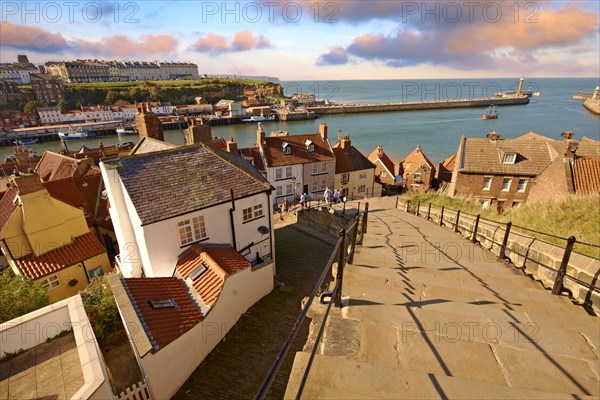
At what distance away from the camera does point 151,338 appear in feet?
28.2

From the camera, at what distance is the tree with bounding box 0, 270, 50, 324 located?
8867 mm

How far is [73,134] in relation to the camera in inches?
3388

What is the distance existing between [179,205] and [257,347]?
21.9 ft

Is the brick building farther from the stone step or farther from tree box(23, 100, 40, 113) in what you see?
the stone step

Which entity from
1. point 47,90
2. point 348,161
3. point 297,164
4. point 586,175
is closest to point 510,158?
point 586,175

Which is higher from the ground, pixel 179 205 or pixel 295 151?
pixel 295 151

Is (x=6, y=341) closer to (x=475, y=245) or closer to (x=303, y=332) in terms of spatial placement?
(x=303, y=332)

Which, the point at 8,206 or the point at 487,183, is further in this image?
the point at 487,183

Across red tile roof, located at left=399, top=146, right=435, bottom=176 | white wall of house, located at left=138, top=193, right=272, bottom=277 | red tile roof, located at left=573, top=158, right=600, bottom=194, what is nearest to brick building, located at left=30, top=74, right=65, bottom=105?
red tile roof, located at left=399, top=146, right=435, bottom=176

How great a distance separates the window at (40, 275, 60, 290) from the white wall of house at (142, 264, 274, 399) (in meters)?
10.5

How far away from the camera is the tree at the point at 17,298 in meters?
8.87

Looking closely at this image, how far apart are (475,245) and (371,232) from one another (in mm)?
4088

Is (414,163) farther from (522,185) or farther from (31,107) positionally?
(31,107)

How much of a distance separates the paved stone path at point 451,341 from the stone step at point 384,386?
0.01 m
